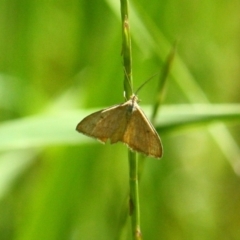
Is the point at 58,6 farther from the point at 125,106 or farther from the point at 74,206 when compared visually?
the point at 125,106

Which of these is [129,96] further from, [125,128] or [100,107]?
[100,107]

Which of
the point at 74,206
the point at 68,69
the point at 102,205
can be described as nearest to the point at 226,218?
the point at 102,205

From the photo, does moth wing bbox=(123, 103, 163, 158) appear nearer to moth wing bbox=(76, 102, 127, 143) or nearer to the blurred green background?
moth wing bbox=(76, 102, 127, 143)

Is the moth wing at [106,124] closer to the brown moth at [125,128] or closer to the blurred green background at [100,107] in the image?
the brown moth at [125,128]

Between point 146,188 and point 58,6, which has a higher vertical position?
point 58,6

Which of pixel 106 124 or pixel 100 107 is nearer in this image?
pixel 106 124

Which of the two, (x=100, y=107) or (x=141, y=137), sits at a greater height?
(x=100, y=107)

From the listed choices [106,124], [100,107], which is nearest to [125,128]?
[106,124]
